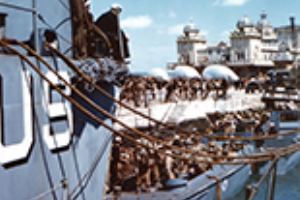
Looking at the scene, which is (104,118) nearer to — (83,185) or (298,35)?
(83,185)

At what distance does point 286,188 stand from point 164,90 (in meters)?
11.5

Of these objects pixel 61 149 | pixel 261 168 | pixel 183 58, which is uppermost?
pixel 183 58

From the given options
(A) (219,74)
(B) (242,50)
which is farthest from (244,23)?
(A) (219,74)

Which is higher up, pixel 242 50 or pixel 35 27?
pixel 242 50

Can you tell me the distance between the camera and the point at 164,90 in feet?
100.0

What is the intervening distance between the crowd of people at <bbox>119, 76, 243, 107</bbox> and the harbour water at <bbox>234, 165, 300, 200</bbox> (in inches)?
272

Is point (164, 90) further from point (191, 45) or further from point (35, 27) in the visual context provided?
point (191, 45)

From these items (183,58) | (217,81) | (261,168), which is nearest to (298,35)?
(183,58)

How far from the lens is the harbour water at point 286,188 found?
60.5ft

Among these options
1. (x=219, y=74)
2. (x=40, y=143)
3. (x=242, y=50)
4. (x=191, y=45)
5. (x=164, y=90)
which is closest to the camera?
(x=40, y=143)

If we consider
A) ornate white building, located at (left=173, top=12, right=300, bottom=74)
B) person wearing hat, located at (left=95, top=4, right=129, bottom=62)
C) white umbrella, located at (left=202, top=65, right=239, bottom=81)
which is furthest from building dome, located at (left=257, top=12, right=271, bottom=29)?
person wearing hat, located at (left=95, top=4, right=129, bottom=62)

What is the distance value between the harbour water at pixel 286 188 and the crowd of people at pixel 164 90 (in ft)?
22.7

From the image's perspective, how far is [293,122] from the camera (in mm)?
26766

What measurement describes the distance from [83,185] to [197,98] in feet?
77.4
